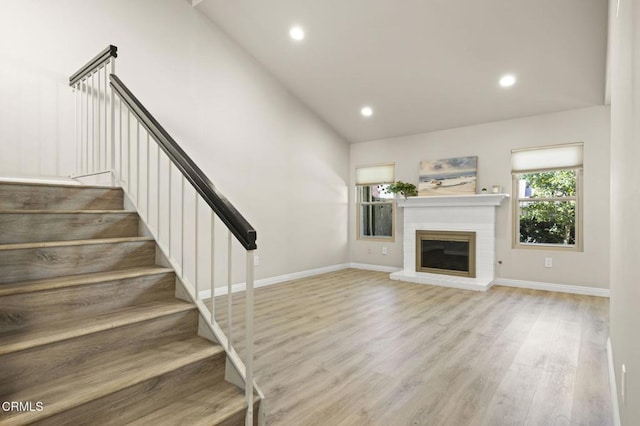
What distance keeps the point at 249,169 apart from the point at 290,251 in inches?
61.3

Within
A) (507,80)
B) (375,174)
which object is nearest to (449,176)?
(375,174)

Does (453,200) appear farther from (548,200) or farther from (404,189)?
(548,200)

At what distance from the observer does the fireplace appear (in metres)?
5.56

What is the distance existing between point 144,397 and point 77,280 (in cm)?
74

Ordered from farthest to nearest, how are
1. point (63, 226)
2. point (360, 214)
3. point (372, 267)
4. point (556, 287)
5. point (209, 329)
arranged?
1. point (360, 214)
2. point (372, 267)
3. point (556, 287)
4. point (63, 226)
5. point (209, 329)

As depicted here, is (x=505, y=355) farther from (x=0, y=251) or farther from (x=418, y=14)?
(x=418, y=14)

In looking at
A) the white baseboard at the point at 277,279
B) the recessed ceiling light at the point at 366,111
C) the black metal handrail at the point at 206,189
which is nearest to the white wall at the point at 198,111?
the white baseboard at the point at 277,279

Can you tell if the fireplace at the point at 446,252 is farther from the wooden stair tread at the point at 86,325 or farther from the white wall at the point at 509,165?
the wooden stair tread at the point at 86,325

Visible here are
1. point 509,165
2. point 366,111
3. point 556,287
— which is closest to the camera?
point 556,287

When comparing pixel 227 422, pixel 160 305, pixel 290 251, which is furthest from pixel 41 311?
pixel 290 251

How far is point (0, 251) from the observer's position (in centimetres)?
171

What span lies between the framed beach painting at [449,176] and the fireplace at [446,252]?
72 centimetres

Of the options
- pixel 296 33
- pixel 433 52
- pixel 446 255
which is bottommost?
pixel 446 255

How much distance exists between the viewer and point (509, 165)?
210 inches
